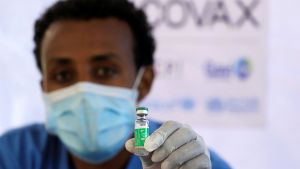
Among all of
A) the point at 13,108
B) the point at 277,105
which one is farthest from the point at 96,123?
the point at 277,105

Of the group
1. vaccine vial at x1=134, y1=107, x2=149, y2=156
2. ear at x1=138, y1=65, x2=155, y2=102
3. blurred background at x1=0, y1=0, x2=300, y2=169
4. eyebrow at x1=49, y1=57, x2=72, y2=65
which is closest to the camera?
vaccine vial at x1=134, y1=107, x2=149, y2=156

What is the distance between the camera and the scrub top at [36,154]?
4.58ft

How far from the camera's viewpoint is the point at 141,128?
33.8 inches

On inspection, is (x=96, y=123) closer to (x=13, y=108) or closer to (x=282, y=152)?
(x=13, y=108)

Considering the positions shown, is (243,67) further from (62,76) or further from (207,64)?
(62,76)

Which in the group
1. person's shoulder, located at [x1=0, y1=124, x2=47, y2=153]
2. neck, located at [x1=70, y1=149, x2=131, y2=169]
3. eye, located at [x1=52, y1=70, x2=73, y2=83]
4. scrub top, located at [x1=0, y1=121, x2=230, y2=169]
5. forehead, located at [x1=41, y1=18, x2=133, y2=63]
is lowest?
neck, located at [x1=70, y1=149, x2=131, y2=169]

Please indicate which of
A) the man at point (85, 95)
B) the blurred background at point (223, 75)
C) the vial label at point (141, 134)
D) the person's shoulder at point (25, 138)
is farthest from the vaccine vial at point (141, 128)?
the blurred background at point (223, 75)

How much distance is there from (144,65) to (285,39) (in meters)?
0.54

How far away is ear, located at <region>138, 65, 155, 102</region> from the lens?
1.54 metres

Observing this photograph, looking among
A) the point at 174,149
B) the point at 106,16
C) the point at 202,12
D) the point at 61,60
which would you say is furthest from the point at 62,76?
the point at 202,12

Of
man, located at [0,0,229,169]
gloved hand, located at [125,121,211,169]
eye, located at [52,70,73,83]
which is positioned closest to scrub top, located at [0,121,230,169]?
man, located at [0,0,229,169]

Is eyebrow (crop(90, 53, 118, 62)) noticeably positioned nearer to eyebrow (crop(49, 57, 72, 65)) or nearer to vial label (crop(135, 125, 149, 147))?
eyebrow (crop(49, 57, 72, 65))

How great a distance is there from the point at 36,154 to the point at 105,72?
264mm

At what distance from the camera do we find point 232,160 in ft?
6.11
